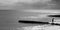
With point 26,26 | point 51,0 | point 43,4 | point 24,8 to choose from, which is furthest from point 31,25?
point 51,0

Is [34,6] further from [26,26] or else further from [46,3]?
[26,26]

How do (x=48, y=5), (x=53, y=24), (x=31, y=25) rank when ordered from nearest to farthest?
(x=53, y=24) → (x=48, y=5) → (x=31, y=25)

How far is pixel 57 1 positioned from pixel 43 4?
0.26 m

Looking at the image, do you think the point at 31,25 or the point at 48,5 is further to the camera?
the point at 31,25

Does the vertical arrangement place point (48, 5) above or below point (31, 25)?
above

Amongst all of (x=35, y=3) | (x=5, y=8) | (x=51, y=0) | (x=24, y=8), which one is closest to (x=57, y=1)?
(x=51, y=0)

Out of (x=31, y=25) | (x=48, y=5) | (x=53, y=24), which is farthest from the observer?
(x=31, y=25)

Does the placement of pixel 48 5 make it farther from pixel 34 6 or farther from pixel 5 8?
pixel 5 8

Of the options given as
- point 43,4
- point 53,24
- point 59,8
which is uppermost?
point 43,4

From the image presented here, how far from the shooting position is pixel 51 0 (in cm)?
138

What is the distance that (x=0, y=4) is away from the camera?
1.43 meters

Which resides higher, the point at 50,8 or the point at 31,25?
the point at 50,8

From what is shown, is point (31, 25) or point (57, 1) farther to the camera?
point (31, 25)

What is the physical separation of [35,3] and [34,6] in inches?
3.1
